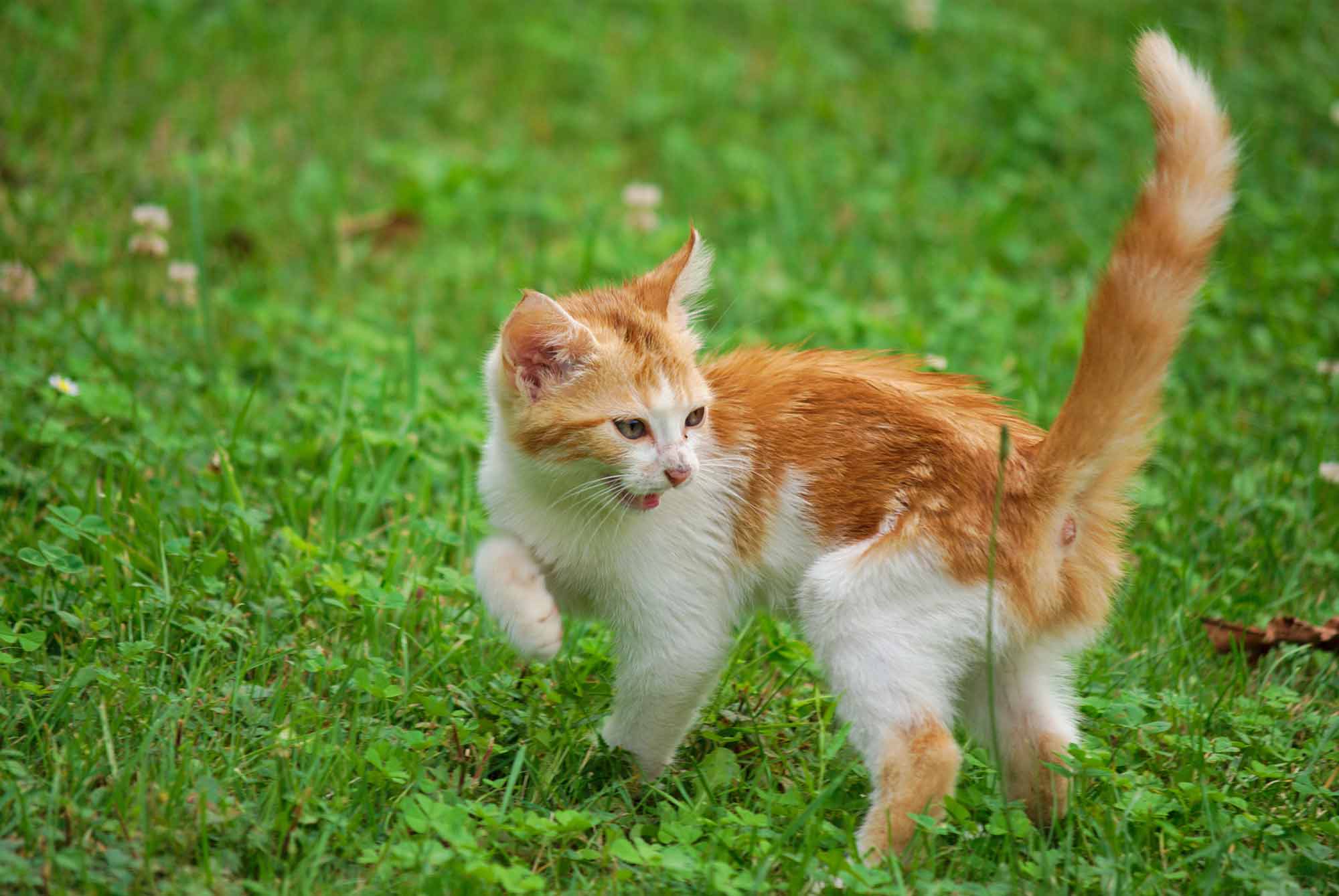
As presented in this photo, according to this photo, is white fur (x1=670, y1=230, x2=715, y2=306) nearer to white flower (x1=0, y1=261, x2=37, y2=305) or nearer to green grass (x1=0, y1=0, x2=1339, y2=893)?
green grass (x1=0, y1=0, x2=1339, y2=893)

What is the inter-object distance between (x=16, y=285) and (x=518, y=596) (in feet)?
9.73

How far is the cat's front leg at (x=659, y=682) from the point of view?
3135 millimetres

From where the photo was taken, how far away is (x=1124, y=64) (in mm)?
7629

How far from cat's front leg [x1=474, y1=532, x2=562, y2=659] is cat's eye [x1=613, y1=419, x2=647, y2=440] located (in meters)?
0.40

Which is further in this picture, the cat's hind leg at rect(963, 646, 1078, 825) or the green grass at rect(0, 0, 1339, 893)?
the cat's hind leg at rect(963, 646, 1078, 825)

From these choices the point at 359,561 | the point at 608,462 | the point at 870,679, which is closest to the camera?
the point at 870,679

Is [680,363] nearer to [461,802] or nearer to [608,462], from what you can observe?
[608,462]

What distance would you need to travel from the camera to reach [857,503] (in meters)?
3.12

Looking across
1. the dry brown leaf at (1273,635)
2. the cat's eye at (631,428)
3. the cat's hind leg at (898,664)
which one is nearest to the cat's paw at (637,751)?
the cat's hind leg at (898,664)

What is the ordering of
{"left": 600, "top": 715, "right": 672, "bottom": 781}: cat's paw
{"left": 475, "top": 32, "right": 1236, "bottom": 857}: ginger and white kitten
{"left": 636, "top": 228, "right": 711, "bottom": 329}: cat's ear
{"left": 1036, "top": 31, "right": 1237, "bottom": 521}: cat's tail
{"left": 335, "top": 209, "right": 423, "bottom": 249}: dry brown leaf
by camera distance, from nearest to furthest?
{"left": 1036, "top": 31, "right": 1237, "bottom": 521}: cat's tail < {"left": 475, "top": 32, "right": 1236, "bottom": 857}: ginger and white kitten < {"left": 600, "top": 715, "right": 672, "bottom": 781}: cat's paw < {"left": 636, "top": 228, "right": 711, "bottom": 329}: cat's ear < {"left": 335, "top": 209, "right": 423, "bottom": 249}: dry brown leaf

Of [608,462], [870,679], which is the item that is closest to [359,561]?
[608,462]

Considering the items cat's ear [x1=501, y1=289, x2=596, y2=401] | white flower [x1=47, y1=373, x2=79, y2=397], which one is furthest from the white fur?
white flower [x1=47, y1=373, x2=79, y2=397]

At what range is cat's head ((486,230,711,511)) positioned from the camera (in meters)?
3.09

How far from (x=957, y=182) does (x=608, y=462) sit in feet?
15.3
